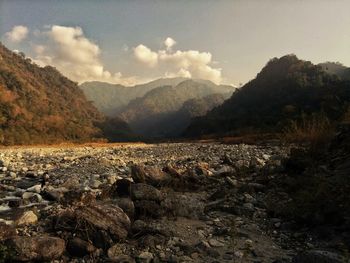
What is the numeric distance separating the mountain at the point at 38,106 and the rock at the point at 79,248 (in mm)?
44288

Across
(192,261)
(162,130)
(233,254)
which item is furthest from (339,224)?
(162,130)

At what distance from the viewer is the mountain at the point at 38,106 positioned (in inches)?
2190

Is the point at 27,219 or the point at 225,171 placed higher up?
the point at 225,171

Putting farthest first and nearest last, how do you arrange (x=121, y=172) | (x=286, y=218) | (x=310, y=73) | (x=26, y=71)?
(x=26, y=71) → (x=310, y=73) → (x=121, y=172) → (x=286, y=218)

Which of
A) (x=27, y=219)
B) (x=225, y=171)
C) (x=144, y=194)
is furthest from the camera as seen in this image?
(x=225, y=171)

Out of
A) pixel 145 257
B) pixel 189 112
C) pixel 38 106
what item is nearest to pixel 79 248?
pixel 145 257

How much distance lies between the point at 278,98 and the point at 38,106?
48072 mm

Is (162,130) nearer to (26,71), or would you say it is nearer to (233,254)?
(26,71)

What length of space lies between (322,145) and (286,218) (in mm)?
4691

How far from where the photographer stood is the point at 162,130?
17925cm

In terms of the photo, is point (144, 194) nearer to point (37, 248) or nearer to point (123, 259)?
point (123, 259)

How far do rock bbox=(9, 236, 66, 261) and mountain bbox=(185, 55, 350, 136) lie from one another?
135 feet

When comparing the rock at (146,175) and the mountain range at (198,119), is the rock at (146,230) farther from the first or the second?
the mountain range at (198,119)

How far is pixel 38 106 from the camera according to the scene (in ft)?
233
